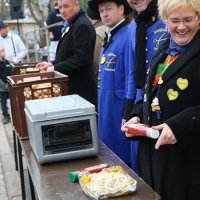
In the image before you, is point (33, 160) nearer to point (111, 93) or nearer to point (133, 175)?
point (133, 175)

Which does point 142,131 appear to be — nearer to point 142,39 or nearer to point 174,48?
point 174,48

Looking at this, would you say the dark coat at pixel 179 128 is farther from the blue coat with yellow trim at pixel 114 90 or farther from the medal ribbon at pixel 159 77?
the blue coat with yellow trim at pixel 114 90

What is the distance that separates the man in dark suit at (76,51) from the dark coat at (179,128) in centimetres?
182

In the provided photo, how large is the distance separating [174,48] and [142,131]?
0.44 meters

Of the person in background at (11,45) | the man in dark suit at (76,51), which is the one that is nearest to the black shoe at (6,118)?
the person in background at (11,45)

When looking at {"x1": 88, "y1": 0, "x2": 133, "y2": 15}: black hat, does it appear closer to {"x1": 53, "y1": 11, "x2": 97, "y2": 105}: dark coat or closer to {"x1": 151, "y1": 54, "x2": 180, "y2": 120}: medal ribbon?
{"x1": 53, "y1": 11, "x2": 97, "y2": 105}: dark coat

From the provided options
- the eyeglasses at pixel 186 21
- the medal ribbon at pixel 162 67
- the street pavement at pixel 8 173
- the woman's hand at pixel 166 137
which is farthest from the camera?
the street pavement at pixel 8 173

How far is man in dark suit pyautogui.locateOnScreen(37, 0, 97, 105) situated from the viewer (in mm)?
3844

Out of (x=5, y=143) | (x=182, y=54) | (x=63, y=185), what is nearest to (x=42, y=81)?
(x=63, y=185)

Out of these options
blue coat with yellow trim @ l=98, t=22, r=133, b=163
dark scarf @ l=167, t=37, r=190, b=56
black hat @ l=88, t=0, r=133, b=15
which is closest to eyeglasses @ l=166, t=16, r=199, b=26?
dark scarf @ l=167, t=37, r=190, b=56

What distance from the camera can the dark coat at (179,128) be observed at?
1.81 metres

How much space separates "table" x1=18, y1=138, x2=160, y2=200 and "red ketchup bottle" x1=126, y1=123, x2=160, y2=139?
0.25 m

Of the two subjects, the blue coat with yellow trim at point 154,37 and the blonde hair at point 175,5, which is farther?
the blue coat with yellow trim at point 154,37

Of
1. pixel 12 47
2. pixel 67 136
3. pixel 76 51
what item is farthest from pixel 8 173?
pixel 12 47
